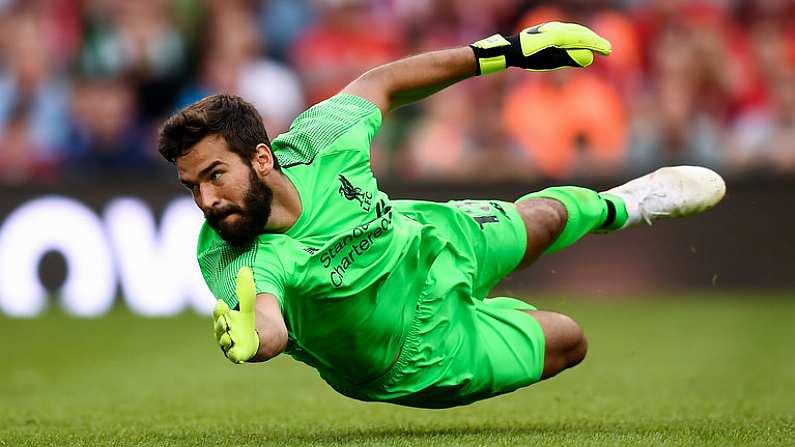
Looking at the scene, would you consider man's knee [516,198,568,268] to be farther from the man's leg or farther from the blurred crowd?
the blurred crowd

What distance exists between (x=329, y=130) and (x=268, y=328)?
1465 millimetres

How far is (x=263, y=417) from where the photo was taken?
714 cm

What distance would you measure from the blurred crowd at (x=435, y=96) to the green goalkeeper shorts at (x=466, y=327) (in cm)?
744

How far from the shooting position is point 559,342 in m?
6.44

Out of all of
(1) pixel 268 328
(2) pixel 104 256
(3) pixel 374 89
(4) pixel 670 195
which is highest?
(3) pixel 374 89

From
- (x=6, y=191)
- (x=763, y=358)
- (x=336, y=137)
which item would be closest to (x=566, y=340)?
(x=336, y=137)

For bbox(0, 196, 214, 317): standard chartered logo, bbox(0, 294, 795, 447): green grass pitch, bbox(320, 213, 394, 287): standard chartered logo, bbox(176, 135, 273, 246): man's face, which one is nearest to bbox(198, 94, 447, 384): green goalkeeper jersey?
bbox(320, 213, 394, 287): standard chartered logo

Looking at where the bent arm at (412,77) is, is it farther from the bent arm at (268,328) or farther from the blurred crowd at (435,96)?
the blurred crowd at (435,96)

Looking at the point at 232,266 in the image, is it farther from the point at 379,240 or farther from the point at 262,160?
the point at 379,240

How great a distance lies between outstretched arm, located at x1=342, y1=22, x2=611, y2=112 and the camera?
648 cm

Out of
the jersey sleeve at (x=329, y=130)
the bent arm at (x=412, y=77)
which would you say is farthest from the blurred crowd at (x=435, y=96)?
the jersey sleeve at (x=329, y=130)

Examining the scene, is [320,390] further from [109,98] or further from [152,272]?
[109,98]

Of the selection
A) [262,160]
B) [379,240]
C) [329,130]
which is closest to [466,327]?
[379,240]

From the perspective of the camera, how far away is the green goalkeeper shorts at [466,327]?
613 centimetres
